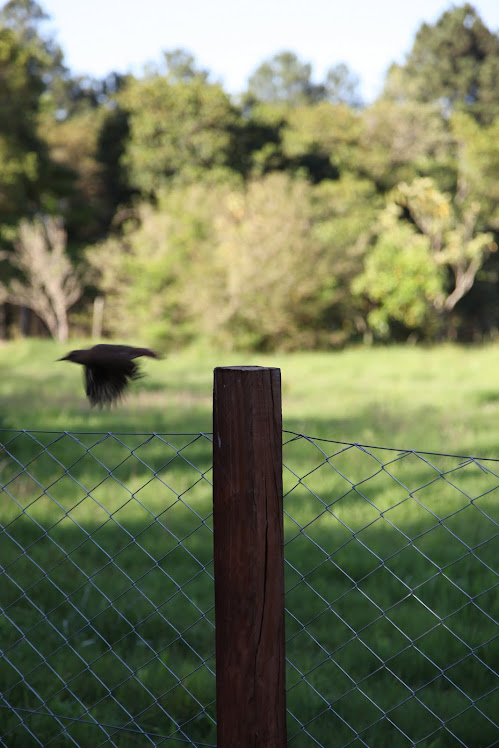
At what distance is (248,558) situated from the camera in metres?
1.55

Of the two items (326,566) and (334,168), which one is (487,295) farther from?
(326,566)

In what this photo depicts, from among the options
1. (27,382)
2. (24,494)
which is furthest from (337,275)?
(24,494)

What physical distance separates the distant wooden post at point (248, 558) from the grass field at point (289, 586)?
0.30 meters

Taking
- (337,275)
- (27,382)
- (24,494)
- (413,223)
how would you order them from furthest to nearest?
1. (413,223)
2. (337,275)
3. (27,382)
4. (24,494)

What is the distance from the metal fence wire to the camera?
235 cm

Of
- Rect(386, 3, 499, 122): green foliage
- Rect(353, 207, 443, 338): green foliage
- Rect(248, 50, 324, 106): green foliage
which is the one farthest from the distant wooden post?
Rect(248, 50, 324, 106): green foliage

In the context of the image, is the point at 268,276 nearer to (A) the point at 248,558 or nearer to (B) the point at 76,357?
(B) the point at 76,357

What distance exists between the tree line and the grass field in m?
9.93

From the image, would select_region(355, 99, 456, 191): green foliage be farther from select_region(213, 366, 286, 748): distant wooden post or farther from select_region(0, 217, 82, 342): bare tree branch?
select_region(213, 366, 286, 748): distant wooden post

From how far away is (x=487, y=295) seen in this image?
23672 mm

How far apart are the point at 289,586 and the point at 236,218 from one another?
16.4 m

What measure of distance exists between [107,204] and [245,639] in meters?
22.7

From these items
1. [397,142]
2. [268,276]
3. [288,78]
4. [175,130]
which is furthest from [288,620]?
[288,78]

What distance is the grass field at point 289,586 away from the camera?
93.7 inches
